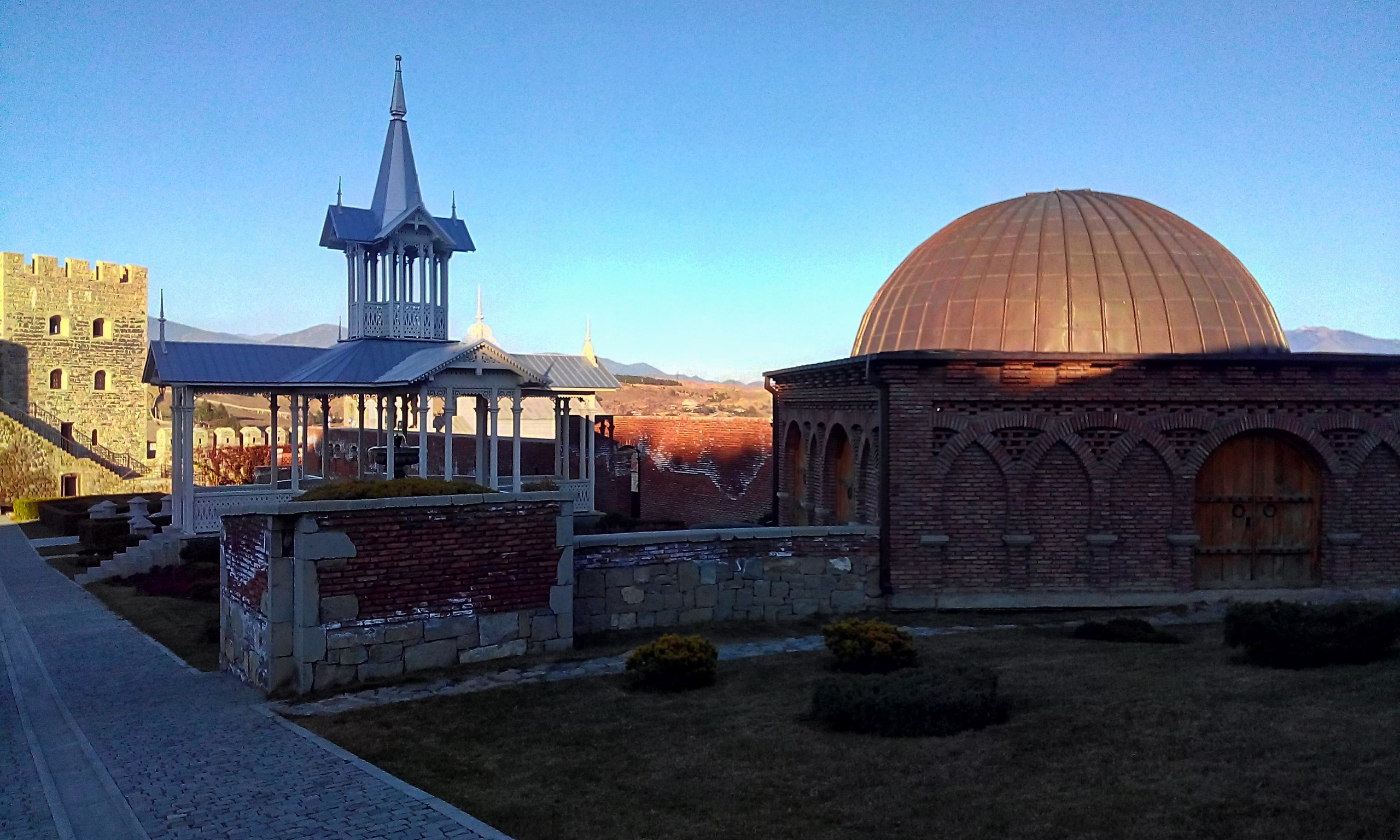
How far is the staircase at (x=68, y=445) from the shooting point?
1969 inches

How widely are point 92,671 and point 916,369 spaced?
43.4ft

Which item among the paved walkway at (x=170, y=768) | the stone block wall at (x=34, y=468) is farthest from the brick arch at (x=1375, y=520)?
the stone block wall at (x=34, y=468)

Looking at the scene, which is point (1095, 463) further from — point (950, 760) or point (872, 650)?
point (950, 760)

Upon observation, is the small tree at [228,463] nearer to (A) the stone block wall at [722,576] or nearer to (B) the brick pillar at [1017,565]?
(A) the stone block wall at [722,576]

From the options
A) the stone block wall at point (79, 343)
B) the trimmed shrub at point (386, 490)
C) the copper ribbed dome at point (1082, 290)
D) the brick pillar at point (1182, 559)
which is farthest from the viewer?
the stone block wall at point (79, 343)

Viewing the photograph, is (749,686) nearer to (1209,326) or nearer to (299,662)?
(299,662)

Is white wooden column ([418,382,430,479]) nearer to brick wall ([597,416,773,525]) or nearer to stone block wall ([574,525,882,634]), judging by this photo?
stone block wall ([574,525,882,634])

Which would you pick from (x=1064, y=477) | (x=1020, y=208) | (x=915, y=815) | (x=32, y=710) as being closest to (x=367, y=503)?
(x=32, y=710)

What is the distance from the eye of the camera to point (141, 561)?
78.4 ft

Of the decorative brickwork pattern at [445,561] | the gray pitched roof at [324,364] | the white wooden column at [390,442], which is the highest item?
the gray pitched roof at [324,364]

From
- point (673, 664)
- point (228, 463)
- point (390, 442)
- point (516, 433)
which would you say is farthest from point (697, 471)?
point (673, 664)

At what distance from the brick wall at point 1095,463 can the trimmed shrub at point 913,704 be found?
6968mm

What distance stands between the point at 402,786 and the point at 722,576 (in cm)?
805

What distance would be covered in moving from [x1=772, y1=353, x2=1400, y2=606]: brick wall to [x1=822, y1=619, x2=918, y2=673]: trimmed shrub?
14.1 feet
